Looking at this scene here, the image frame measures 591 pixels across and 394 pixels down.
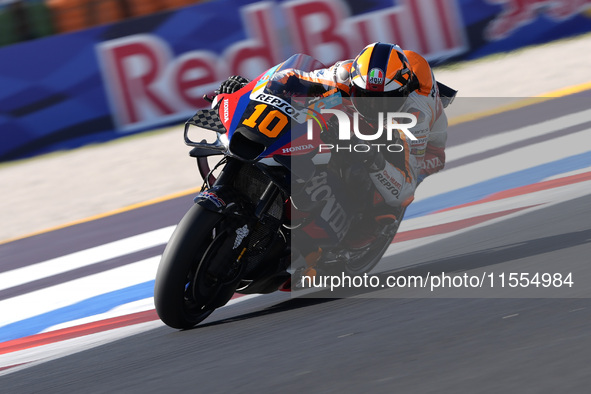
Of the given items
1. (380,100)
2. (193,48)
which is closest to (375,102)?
(380,100)

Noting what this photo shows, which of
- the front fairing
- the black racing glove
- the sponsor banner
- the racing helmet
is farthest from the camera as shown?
the sponsor banner

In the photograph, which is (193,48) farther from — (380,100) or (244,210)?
(244,210)

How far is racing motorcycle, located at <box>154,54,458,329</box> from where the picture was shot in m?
4.16

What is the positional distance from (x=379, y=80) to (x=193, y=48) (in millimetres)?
7515

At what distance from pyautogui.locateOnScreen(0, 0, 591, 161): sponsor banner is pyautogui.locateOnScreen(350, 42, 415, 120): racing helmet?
7143mm

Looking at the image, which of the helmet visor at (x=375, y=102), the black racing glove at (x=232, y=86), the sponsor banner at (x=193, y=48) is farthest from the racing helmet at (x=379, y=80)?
the sponsor banner at (x=193, y=48)

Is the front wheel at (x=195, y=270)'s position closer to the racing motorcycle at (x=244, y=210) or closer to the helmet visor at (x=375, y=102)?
the racing motorcycle at (x=244, y=210)

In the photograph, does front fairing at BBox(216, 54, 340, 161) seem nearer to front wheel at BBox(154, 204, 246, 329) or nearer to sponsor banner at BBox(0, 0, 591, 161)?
front wheel at BBox(154, 204, 246, 329)

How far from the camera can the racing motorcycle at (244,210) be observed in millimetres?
4164

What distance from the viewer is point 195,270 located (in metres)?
4.25

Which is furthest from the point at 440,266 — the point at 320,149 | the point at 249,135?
the point at 249,135

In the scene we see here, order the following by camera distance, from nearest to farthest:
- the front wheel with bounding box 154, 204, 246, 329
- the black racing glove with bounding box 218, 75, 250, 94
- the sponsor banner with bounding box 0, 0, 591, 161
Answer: the front wheel with bounding box 154, 204, 246, 329, the black racing glove with bounding box 218, 75, 250, 94, the sponsor banner with bounding box 0, 0, 591, 161

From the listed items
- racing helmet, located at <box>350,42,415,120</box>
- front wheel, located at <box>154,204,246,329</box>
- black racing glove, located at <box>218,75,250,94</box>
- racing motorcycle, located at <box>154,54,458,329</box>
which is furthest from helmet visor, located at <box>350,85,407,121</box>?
front wheel, located at <box>154,204,246,329</box>

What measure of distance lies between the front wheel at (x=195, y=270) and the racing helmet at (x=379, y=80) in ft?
3.66
